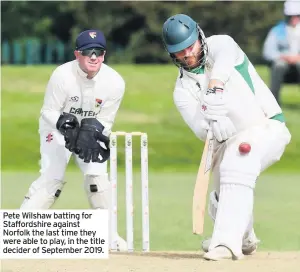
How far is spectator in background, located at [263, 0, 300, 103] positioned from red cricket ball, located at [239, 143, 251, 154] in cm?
919

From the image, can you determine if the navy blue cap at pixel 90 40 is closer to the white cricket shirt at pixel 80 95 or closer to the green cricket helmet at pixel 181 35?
the white cricket shirt at pixel 80 95

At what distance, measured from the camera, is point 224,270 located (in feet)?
19.9

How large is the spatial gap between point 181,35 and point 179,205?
417 cm

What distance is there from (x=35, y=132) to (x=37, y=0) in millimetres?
11041

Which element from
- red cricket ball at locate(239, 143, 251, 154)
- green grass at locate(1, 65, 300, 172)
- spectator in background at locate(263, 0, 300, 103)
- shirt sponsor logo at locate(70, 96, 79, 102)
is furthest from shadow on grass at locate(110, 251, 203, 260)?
spectator in background at locate(263, 0, 300, 103)

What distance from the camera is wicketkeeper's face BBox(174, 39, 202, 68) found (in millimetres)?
6605

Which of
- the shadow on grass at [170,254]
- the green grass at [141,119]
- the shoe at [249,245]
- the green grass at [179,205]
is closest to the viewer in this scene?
the shadow on grass at [170,254]

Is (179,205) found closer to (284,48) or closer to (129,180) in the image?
(129,180)

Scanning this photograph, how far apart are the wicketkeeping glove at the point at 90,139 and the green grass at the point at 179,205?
0.86 m

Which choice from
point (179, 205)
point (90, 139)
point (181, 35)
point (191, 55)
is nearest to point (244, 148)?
point (191, 55)

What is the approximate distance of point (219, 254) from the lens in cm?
643

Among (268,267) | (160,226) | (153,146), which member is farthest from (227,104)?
(153,146)

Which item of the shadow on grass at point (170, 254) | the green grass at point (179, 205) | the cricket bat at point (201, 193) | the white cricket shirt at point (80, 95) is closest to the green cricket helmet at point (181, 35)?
the cricket bat at point (201, 193)

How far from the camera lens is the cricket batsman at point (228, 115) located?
6488 millimetres
